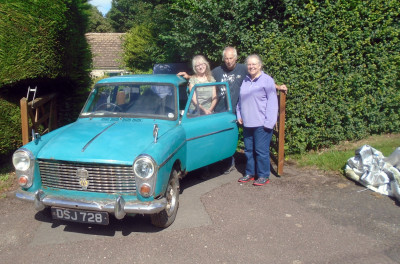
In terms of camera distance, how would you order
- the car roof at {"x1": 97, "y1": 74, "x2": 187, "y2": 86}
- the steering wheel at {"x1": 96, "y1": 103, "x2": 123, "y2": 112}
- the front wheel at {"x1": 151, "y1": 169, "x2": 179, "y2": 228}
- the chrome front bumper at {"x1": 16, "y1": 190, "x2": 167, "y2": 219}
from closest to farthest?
1. the chrome front bumper at {"x1": 16, "y1": 190, "x2": 167, "y2": 219}
2. the front wheel at {"x1": 151, "y1": 169, "x2": 179, "y2": 228}
3. the steering wheel at {"x1": 96, "y1": 103, "x2": 123, "y2": 112}
4. the car roof at {"x1": 97, "y1": 74, "x2": 187, "y2": 86}

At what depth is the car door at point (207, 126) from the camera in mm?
4836

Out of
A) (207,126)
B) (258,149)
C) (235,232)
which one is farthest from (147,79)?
(235,232)

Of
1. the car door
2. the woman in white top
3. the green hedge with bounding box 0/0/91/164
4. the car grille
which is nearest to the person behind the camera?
the car grille

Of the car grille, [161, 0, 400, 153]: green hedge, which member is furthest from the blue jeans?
the car grille

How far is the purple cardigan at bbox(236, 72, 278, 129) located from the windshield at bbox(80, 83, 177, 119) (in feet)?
3.81

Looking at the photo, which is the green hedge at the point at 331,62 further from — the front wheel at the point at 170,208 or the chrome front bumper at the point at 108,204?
the chrome front bumper at the point at 108,204

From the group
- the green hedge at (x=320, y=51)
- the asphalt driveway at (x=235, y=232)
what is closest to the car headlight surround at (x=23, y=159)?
the asphalt driveway at (x=235, y=232)

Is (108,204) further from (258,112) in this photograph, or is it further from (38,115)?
(38,115)

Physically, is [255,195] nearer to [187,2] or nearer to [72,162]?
[72,162]

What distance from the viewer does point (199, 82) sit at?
18.2 feet

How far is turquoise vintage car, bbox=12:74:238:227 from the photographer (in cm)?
370

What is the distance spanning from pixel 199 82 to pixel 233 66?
29.5 inches

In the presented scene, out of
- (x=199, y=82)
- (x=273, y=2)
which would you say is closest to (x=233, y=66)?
(x=199, y=82)

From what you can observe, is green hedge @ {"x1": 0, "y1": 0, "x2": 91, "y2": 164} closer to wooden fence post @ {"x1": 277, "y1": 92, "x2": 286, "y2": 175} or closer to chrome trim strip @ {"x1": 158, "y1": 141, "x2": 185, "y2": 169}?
chrome trim strip @ {"x1": 158, "y1": 141, "x2": 185, "y2": 169}
